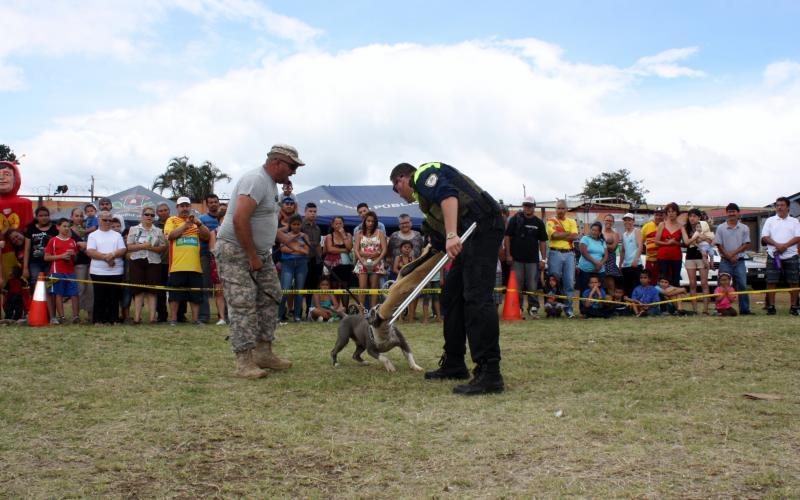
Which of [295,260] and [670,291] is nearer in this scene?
[295,260]

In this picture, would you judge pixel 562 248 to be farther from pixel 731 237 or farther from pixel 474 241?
pixel 474 241

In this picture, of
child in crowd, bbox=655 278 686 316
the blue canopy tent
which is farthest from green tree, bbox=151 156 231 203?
child in crowd, bbox=655 278 686 316

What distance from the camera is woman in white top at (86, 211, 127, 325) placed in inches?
415

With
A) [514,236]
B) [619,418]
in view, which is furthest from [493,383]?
[514,236]

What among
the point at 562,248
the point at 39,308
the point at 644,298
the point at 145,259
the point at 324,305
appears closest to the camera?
the point at 39,308

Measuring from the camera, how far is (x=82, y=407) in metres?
4.79

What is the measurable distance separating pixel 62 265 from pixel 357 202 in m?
10.7

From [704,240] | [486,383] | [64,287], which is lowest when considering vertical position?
[486,383]

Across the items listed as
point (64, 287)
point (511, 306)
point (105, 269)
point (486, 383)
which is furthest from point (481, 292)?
point (64, 287)

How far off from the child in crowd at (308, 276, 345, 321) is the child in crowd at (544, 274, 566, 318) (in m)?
3.75

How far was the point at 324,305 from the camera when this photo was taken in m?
12.1

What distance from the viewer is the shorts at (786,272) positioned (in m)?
12.0

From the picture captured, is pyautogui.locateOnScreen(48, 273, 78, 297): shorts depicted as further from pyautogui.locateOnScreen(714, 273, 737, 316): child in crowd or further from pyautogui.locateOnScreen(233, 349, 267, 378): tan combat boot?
pyautogui.locateOnScreen(714, 273, 737, 316): child in crowd

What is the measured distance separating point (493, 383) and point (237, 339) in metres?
2.36
